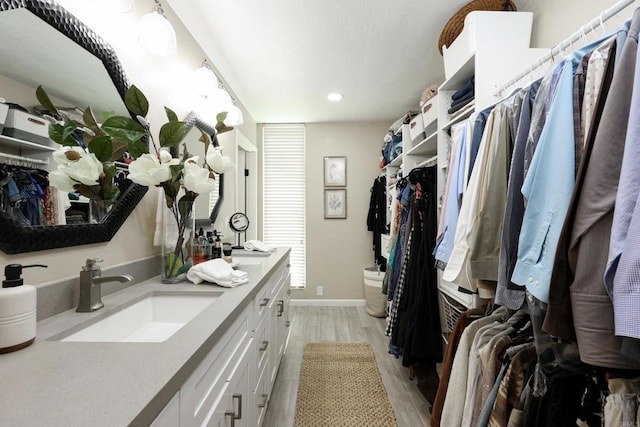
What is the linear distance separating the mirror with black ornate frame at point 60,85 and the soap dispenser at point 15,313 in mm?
168

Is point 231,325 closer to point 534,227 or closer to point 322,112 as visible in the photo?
point 534,227

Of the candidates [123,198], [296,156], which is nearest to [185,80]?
[123,198]

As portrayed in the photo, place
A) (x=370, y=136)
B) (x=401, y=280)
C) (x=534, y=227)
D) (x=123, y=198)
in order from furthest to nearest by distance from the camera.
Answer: (x=370, y=136)
(x=401, y=280)
(x=123, y=198)
(x=534, y=227)

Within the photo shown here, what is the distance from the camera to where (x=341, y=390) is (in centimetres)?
192

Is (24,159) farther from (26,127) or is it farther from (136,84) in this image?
(136,84)

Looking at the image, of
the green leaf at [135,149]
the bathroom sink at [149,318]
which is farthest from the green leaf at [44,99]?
the bathroom sink at [149,318]

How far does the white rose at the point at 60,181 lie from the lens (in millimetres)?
819

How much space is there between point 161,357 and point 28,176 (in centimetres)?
67

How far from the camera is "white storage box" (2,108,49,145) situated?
2.40 feet

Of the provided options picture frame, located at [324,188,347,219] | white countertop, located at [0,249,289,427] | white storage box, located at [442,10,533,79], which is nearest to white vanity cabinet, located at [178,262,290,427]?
white countertop, located at [0,249,289,427]

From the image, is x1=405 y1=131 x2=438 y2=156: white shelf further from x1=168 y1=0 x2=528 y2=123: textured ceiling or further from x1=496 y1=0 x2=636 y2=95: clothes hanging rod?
x1=496 y1=0 x2=636 y2=95: clothes hanging rod

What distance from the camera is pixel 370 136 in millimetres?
3686

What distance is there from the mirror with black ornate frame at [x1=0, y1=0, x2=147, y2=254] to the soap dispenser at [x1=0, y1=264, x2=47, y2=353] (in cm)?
17

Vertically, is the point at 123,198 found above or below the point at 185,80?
below
